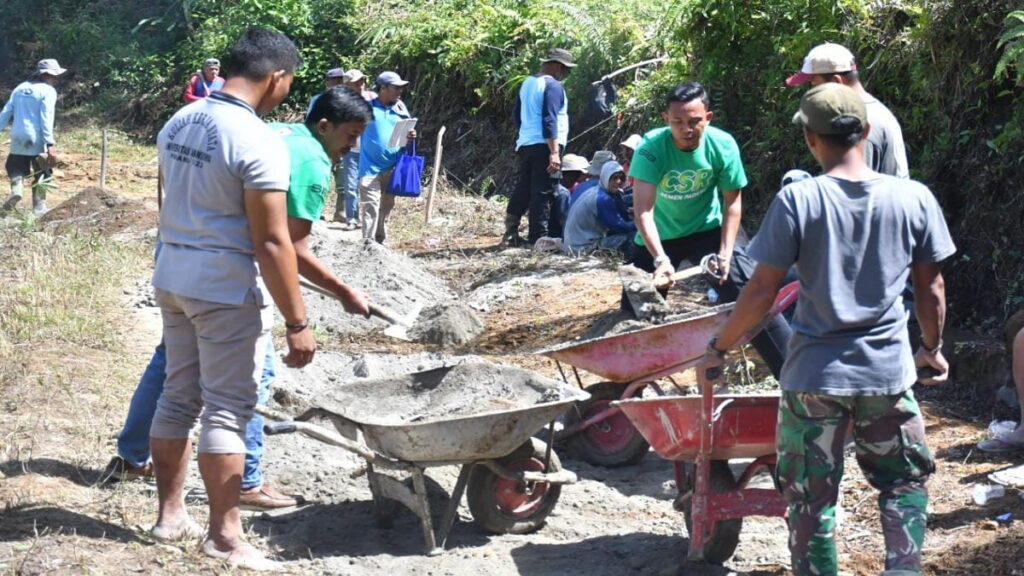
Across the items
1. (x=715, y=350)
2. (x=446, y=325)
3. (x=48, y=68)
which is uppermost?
(x=715, y=350)

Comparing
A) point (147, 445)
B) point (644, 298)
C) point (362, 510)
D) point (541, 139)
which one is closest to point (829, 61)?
point (644, 298)

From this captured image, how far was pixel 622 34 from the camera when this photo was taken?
1594 cm

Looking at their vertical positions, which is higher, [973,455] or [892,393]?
[892,393]

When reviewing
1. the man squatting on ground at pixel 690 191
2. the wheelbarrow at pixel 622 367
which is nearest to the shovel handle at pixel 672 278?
the man squatting on ground at pixel 690 191

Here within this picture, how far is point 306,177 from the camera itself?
4668 mm

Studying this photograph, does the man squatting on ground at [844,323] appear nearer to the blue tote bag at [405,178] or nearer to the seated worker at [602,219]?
the seated worker at [602,219]

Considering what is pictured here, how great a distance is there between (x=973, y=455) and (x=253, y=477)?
332 centimetres

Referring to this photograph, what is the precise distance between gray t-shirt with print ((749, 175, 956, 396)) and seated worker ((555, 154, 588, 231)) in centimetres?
920

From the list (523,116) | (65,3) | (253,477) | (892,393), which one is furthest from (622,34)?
(65,3)

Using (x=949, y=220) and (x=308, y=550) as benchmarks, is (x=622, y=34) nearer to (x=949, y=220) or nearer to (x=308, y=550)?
(x=949, y=220)

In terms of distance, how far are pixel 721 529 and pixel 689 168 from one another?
2544 mm

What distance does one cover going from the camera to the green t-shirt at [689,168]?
6.83 metres

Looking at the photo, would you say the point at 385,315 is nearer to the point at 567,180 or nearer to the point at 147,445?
the point at 147,445

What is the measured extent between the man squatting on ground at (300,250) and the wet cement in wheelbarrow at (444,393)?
1.27ft
